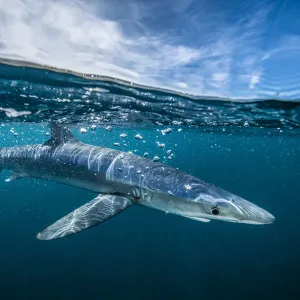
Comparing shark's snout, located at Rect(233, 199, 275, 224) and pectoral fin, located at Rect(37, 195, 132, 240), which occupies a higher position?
shark's snout, located at Rect(233, 199, 275, 224)

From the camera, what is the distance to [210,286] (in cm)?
1522

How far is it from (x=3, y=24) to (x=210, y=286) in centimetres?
1629

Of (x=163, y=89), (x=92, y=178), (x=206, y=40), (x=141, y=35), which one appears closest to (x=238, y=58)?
(x=206, y=40)

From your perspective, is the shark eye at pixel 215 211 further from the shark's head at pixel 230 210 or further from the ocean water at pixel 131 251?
the ocean water at pixel 131 251

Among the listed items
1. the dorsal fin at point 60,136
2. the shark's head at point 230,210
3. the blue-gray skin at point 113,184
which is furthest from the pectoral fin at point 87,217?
the dorsal fin at point 60,136

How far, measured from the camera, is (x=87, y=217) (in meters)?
5.31

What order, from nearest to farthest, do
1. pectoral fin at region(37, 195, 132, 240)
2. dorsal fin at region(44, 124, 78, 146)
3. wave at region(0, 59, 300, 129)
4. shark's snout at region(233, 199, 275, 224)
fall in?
1. shark's snout at region(233, 199, 275, 224)
2. pectoral fin at region(37, 195, 132, 240)
3. dorsal fin at region(44, 124, 78, 146)
4. wave at region(0, 59, 300, 129)

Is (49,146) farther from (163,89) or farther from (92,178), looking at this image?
(163,89)

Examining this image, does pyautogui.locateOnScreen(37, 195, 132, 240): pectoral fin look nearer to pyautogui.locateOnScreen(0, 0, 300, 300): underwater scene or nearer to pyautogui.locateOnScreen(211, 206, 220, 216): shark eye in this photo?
pyautogui.locateOnScreen(0, 0, 300, 300): underwater scene

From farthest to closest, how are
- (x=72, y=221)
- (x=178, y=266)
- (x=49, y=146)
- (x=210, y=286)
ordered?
(x=178, y=266) → (x=210, y=286) → (x=49, y=146) → (x=72, y=221)

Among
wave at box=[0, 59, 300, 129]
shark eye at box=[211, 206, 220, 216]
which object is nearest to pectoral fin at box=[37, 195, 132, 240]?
shark eye at box=[211, 206, 220, 216]

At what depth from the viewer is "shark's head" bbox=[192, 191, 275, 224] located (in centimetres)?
457

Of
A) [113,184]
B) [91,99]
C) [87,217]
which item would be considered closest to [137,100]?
[91,99]

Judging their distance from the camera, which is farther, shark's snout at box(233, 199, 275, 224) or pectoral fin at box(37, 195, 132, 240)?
pectoral fin at box(37, 195, 132, 240)
